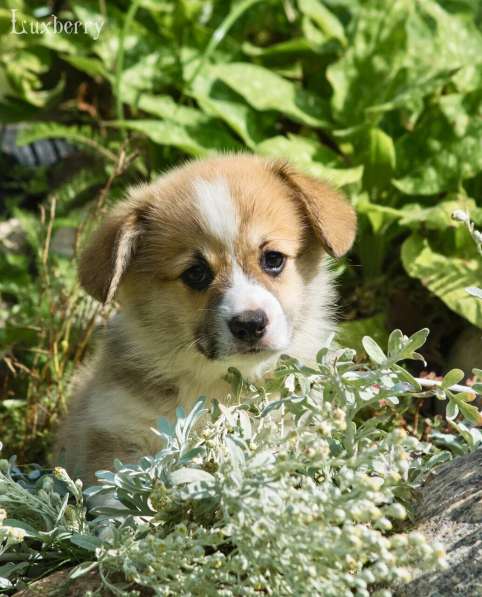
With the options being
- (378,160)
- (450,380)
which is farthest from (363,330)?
(450,380)

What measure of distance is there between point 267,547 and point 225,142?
3350mm

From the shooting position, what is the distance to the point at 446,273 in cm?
473

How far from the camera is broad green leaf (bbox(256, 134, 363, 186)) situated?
16.3ft

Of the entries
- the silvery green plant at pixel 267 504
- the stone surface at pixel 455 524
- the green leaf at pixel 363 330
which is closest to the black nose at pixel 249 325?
the silvery green plant at pixel 267 504

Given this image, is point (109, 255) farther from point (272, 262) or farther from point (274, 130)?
point (274, 130)

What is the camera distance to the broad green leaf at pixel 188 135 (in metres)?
5.26

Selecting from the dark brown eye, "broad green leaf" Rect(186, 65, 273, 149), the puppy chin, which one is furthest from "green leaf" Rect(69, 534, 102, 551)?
"broad green leaf" Rect(186, 65, 273, 149)

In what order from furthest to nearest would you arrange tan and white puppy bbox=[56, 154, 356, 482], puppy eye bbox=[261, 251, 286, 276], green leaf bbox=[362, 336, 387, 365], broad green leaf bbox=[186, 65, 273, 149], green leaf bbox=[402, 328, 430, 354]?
broad green leaf bbox=[186, 65, 273, 149], puppy eye bbox=[261, 251, 286, 276], tan and white puppy bbox=[56, 154, 356, 482], green leaf bbox=[362, 336, 387, 365], green leaf bbox=[402, 328, 430, 354]

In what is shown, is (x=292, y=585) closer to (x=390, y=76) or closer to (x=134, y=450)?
(x=134, y=450)

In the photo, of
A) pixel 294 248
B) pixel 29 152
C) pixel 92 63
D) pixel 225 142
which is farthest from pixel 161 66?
pixel 294 248

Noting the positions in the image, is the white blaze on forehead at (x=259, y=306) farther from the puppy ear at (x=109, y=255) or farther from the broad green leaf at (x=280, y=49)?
the broad green leaf at (x=280, y=49)

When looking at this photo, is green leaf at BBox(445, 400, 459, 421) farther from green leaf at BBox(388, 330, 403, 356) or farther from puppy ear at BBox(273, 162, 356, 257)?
puppy ear at BBox(273, 162, 356, 257)

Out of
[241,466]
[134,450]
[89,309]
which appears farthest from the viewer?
[89,309]

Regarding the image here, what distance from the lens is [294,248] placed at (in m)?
3.59
